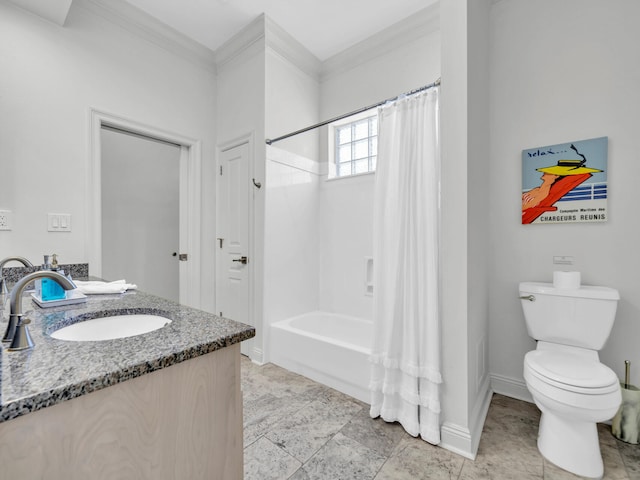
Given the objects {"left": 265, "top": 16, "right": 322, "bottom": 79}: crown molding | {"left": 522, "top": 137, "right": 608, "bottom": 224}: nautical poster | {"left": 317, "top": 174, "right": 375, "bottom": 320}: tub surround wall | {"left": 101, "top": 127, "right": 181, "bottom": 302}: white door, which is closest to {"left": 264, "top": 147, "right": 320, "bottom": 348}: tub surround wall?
{"left": 317, "top": 174, "right": 375, "bottom": 320}: tub surround wall

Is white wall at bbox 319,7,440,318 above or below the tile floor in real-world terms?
above

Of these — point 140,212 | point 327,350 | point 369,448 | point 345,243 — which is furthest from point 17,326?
point 140,212

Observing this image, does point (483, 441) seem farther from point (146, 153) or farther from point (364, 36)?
point (146, 153)

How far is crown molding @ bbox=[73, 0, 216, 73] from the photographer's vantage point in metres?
2.24

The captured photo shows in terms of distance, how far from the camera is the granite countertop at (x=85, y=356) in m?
0.52

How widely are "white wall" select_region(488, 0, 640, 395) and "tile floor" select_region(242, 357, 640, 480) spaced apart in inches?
18.3

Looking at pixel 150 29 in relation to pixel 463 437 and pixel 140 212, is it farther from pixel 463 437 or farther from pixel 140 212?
pixel 463 437

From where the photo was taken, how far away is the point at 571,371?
146 cm

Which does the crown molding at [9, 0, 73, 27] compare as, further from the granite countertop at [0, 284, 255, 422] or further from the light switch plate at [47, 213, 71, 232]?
the granite countertop at [0, 284, 255, 422]

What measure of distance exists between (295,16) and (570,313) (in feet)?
9.65

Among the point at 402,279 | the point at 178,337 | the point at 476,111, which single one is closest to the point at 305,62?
the point at 476,111

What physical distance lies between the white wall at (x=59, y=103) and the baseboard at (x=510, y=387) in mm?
3189

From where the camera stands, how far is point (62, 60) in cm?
207

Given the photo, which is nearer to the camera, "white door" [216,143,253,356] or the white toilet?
the white toilet
